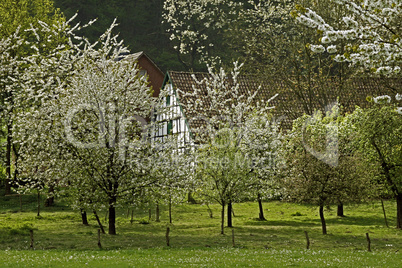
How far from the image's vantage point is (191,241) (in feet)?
81.4

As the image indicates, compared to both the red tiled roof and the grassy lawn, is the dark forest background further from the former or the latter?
the grassy lawn

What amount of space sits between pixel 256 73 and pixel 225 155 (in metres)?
12.5

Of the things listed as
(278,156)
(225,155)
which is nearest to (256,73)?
(278,156)

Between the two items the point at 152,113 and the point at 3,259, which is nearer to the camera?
the point at 3,259

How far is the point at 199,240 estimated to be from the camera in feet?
83.0

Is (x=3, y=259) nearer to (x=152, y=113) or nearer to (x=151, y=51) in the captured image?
(x=152, y=113)

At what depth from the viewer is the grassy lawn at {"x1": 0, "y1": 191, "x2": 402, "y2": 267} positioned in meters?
18.7

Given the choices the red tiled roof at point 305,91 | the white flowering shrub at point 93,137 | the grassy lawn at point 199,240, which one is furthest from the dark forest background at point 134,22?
the white flowering shrub at point 93,137

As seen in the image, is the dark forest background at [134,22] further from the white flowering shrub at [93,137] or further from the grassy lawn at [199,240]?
the white flowering shrub at [93,137]

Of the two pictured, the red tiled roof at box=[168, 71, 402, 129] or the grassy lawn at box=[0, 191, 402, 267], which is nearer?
the grassy lawn at box=[0, 191, 402, 267]

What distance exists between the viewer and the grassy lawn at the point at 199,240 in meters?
18.7

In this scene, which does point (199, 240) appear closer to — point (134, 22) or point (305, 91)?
point (305, 91)

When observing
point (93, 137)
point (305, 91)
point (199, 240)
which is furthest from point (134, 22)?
point (199, 240)

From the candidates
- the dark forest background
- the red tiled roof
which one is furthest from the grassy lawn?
the dark forest background
